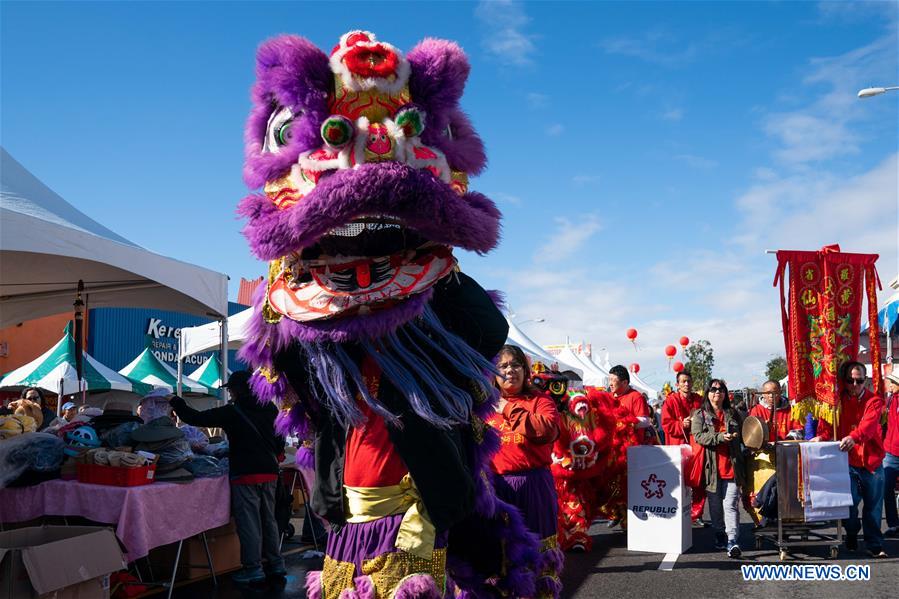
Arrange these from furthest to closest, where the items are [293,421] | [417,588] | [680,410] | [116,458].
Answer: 1. [680,410]
2. [116,458]
3. [293,421]
4. [417,588]

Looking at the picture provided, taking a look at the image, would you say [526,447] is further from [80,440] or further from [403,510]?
[80,440]

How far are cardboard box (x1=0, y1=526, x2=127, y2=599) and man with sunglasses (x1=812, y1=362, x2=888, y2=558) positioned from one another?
6249mm

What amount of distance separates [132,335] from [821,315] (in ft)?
85.1

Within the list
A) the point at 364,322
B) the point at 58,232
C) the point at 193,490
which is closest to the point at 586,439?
the point at 193,490

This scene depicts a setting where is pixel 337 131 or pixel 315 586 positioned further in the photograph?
pixel 315 586

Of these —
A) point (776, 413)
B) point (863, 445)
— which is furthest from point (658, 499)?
point (776, 413)

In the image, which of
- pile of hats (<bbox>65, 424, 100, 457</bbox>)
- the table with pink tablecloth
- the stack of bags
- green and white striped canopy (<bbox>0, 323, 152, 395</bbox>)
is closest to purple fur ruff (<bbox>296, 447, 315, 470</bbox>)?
the table with pink tablecloth

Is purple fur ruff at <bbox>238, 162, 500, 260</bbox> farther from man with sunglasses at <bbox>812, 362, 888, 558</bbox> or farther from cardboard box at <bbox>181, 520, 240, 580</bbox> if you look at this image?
man with sunglasses at <bbox>812, 362, 888, 558</bbox>

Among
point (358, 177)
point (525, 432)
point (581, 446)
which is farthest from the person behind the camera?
point (581, 446)

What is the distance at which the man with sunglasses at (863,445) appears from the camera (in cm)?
688

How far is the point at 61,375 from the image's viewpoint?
49.7 ft

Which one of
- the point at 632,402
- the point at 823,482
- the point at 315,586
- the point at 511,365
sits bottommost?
the point at 823,482

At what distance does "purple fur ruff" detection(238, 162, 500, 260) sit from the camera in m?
2.18

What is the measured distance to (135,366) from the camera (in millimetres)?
18875
